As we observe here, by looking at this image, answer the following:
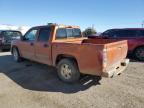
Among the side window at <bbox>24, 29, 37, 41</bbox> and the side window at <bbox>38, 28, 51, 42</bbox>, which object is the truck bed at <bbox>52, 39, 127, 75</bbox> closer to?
the side window at <bbox>38, 28, 51, 42</bbox>

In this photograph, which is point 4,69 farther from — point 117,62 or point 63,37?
point 117,62

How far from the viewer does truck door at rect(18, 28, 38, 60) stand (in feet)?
23.3

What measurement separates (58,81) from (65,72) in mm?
446

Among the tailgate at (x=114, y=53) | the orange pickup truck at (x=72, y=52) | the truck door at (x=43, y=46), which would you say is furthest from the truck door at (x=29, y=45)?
the tailgate at (x=114, y=53)

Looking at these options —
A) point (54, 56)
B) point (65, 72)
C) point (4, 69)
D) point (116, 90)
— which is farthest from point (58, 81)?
point (4, 69)

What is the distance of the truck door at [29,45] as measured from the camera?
23.3 ft

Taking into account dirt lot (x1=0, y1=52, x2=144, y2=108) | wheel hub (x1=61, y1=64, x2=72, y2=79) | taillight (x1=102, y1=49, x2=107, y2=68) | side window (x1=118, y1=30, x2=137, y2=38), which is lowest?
dirt lot (x1=0, y1=52, x2=144, y2=108)

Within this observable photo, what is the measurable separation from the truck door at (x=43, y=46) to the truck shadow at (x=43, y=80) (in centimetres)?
57

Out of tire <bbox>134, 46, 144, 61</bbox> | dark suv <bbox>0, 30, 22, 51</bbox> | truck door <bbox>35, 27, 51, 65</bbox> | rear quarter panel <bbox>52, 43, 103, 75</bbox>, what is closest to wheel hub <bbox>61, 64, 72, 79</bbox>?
rear quarter panel <bbox>52, 43, 103, 75</bbox>

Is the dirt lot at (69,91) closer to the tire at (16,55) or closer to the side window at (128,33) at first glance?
the tire at (16,55)

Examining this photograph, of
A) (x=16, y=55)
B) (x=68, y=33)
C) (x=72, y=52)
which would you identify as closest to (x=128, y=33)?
(x=68, y=33)

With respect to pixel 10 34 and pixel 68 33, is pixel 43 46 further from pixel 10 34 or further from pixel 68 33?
pixel 10 34

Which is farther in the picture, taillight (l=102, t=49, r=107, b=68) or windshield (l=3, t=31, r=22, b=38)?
windshield (l=3, t=31, r=22, b=38)

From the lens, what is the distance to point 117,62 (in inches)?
207
